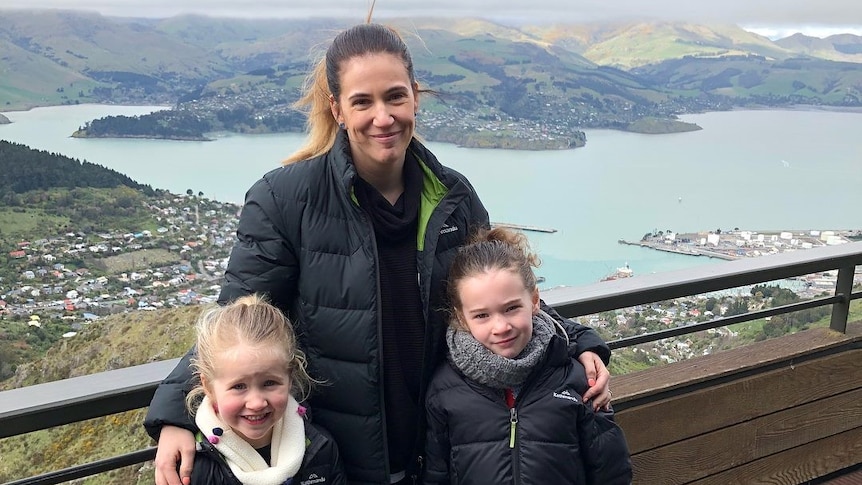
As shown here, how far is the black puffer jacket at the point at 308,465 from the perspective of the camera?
Result: 1.30 meters

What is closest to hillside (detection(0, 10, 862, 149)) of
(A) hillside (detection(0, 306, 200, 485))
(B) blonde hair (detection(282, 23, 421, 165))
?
(A) hillside (detection(0, 306, 200, 485))

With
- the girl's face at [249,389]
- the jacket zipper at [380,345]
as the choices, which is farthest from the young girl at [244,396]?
the jacket zipper at [380,345]

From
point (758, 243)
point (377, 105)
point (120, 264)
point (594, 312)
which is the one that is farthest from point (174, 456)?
point (120, 264)

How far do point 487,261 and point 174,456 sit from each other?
2.47 ft

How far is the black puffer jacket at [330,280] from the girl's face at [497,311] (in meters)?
0.10

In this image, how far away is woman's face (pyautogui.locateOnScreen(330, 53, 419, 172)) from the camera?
1.43 meters

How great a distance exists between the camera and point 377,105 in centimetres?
143

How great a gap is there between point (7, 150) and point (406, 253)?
13095 mm

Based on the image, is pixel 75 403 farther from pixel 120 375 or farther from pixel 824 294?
pixel 824 294

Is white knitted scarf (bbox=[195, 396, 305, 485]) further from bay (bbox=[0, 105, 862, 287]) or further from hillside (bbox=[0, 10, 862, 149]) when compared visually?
hillside (bbox=[0, 10, 862, 149])

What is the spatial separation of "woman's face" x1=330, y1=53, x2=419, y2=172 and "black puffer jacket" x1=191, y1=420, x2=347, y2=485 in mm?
599

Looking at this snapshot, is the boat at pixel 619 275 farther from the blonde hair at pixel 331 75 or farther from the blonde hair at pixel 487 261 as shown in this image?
the blonde hair at pixel 331 75

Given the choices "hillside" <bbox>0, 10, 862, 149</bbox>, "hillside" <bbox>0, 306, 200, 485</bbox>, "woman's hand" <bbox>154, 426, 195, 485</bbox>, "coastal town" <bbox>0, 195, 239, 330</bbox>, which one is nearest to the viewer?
"woman's hand" <bbox>154, 426, 195, 485</bbox>

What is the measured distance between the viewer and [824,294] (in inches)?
114
